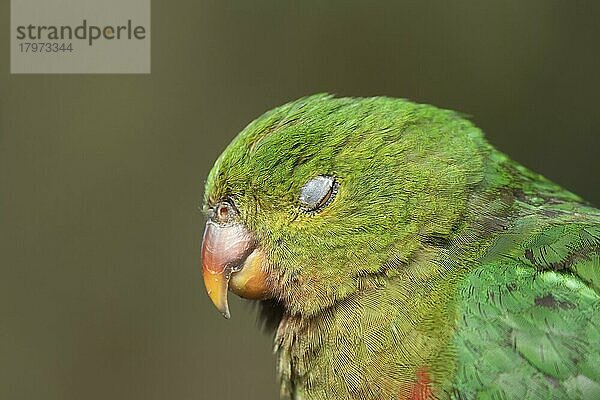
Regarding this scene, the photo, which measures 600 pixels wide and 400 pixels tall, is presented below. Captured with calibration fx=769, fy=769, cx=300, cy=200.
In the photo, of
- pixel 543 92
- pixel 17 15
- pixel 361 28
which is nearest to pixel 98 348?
pixel 17 15

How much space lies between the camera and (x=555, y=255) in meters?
2.07

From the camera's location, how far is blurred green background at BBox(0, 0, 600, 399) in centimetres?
583

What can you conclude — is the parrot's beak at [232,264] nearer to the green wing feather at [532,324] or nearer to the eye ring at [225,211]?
the eye ring at [225,211]

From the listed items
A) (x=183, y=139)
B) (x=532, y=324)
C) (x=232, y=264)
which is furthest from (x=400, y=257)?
(x=183, y=139)

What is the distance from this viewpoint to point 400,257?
2.13 meters

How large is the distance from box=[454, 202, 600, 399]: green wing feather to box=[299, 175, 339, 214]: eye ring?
0.45 metres

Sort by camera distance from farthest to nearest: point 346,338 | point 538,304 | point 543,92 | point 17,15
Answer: point 543,92 → point 17,15 → point 346,338 → point 538,304

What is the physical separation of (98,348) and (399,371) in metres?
4.29

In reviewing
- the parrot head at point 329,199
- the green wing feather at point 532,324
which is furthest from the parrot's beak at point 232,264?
the green wing feather at point 532,324

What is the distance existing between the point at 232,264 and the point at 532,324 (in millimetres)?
871

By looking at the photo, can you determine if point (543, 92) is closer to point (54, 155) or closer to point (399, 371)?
point (54, 155)

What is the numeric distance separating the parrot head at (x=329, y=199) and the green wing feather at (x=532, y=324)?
0.22 m

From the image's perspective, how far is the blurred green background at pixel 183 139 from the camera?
5828 mm

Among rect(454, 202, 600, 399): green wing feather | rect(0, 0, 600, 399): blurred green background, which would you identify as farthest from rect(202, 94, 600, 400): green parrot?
rect(0, 0, 600, 399): blurred green background
